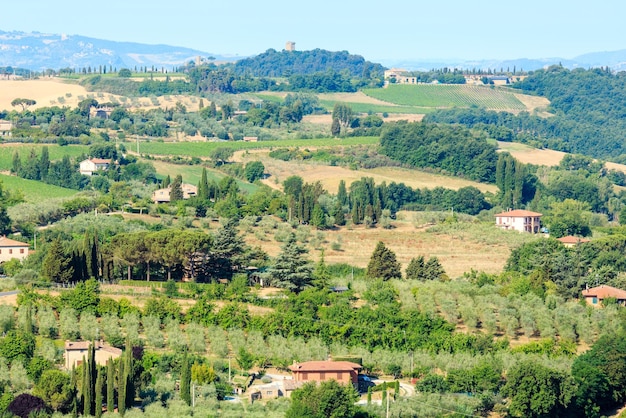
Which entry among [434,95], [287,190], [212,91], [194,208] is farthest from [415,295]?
[434,95]

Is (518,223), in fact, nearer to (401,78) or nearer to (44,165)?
(44,165)

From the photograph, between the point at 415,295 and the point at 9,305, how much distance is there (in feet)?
58.3

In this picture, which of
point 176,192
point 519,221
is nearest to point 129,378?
point 176,192

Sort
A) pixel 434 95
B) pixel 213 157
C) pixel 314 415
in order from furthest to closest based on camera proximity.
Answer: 1. pixel 434 95
2. pixel 213 157
3. pixel 314 415

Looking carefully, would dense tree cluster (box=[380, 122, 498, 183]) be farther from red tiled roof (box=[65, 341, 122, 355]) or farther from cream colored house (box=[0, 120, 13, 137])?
red tiled roof (box=[65, 341, 122, 355])

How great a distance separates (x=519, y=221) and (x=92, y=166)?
101 feet

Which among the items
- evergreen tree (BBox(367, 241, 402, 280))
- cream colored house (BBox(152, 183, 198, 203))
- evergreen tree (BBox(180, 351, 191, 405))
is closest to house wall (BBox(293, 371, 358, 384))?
evergreen tree (BBox(180, 351, 191, 405))

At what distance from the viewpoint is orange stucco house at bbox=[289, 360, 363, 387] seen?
5403 cm

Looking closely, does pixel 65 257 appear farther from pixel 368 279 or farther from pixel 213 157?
pixel 213 157

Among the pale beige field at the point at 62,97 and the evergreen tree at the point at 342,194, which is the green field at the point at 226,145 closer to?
the evergreen tree at the point at 342,194

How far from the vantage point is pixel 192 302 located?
63219 millimetres

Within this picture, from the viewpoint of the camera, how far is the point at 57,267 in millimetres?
64312

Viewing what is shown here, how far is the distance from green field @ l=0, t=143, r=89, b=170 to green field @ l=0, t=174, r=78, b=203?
6321mm

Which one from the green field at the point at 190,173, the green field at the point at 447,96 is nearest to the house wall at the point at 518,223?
the green field at the point at 190,173
